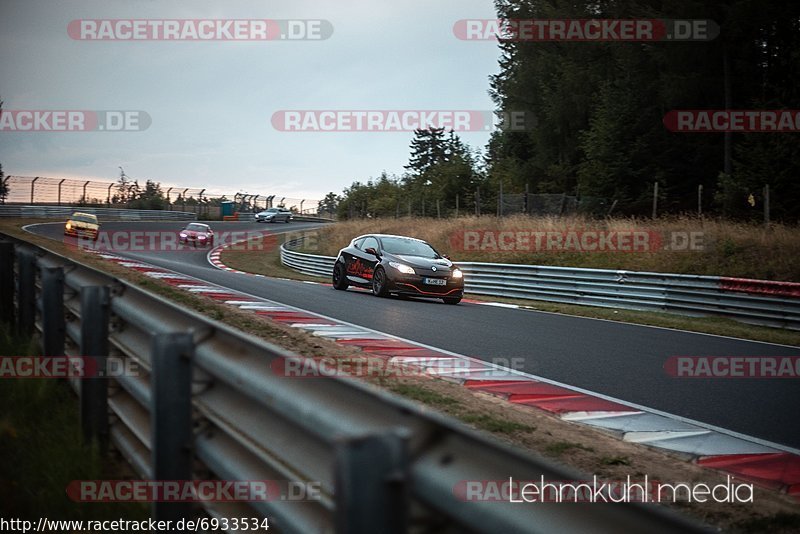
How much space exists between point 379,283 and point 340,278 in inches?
82.5

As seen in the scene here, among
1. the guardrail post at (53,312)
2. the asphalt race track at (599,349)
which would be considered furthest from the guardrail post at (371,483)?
the asphalt race track at (599,349)

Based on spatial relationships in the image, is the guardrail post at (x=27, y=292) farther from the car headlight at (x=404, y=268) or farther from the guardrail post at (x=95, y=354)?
the car headlight at (x=404, y=268)

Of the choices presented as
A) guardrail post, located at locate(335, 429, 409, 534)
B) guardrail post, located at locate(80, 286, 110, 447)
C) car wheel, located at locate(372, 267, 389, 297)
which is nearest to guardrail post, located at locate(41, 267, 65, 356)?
guardrail post, located at locate(80, 286, 110, 447)

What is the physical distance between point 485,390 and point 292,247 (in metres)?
31.6

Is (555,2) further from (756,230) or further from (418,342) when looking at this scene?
(418,342)

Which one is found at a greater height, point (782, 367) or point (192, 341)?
point (192, 341)

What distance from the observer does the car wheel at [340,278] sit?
18656mm

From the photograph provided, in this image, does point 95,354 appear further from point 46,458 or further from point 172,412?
point 172,412

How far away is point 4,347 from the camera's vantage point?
6754 millimetres

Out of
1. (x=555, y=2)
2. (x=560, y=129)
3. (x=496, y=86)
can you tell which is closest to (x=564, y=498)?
(x=560, y=129)

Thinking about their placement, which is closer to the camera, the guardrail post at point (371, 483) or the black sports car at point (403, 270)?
the guardrail post at point (371, 483)

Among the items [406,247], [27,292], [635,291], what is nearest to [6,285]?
[27,292]

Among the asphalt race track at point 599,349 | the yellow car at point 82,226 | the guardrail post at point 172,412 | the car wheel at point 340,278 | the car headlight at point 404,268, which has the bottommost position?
the asphalt race track at point 599,349

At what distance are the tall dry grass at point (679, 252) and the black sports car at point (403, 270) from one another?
20.3ft
